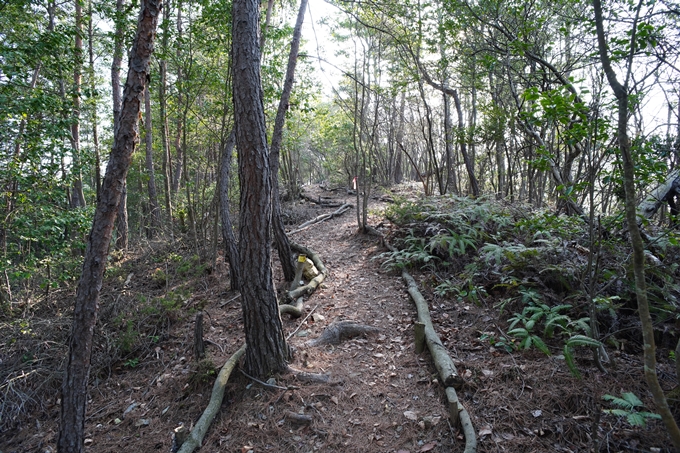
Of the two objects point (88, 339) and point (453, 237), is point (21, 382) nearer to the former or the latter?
point (88, 339)

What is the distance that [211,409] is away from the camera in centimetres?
380

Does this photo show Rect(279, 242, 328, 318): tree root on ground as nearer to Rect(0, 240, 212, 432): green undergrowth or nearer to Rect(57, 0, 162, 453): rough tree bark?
Rect(0, 240, 212, 432): green undergrowth

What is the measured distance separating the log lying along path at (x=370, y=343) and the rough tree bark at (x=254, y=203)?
21.1 inches

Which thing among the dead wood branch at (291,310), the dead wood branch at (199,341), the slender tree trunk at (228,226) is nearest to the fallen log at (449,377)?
the dead wood branch at (291,310)

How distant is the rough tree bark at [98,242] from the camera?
317cm

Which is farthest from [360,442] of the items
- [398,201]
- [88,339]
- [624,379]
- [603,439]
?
[398,201]

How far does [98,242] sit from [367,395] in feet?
10.6

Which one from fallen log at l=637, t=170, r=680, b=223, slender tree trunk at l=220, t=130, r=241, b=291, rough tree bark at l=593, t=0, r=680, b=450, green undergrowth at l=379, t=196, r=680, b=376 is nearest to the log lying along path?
green undergrowth at l=379, t=196, r=680, b=376

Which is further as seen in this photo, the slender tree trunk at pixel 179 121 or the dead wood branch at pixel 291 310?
the slender tree trunk at pixel 179 121

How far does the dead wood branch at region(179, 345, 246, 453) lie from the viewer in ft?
11.3

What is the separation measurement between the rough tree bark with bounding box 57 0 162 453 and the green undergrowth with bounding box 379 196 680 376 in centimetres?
435

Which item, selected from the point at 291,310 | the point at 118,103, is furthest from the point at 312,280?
the point at 118,103

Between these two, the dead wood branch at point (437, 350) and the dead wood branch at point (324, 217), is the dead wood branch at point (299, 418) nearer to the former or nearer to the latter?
the dead wood branch at point (437, 350)

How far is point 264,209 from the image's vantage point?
4027 millimetres
